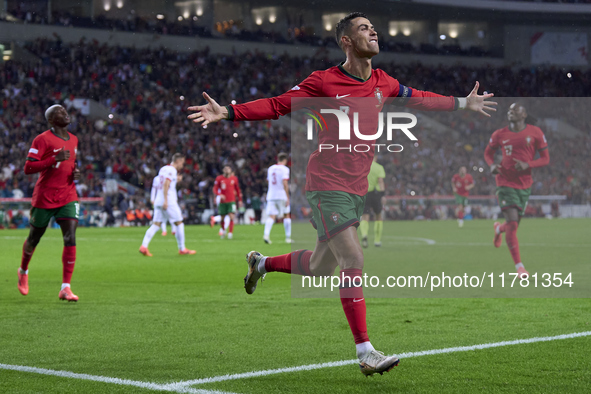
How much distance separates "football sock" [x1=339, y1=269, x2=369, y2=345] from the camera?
479cm

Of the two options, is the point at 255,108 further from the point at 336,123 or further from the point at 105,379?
the point at 105,379

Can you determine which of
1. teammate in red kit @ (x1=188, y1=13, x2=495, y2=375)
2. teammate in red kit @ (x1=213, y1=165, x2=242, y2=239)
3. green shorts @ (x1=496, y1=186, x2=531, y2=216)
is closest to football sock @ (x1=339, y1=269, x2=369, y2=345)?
teammate in red kit @ (x1=188, y1=13, x2=495, y2=375)

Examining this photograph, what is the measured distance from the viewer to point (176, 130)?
3641 centimetres

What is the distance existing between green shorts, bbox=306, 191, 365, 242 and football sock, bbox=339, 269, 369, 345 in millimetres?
312

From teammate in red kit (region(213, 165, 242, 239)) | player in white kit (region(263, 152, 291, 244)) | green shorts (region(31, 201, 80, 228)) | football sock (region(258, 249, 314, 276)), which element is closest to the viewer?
football sock (region(258, 249, 314, 276))

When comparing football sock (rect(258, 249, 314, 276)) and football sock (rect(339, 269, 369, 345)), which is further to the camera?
football sock (rect(258, 249, 314, 276))

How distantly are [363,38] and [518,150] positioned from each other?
5.78 metres

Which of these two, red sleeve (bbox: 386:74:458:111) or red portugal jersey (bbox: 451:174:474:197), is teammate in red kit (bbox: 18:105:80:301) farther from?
red portugal jersey (bbox: 451:174:474:197)

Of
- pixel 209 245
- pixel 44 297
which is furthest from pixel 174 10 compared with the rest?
pixel 44 297

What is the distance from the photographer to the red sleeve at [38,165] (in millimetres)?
8531

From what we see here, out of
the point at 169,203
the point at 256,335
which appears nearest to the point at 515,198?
the point at 256,335

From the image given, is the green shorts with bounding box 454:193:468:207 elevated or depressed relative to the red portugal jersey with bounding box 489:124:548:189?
depressed

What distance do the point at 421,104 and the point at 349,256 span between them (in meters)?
1.41

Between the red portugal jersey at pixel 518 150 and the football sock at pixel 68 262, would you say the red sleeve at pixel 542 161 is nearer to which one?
the red portugal jersey at pixel 518 150
